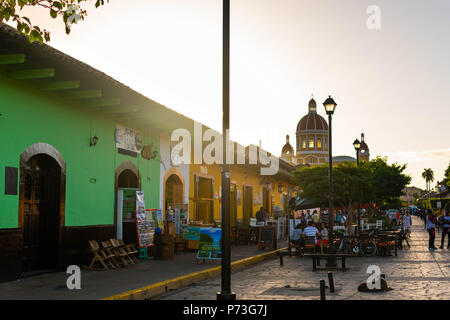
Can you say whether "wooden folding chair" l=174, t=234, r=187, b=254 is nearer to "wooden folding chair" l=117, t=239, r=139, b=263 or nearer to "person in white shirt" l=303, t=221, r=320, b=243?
"wooden folding chair" l=117, t=239, r=139, b=263

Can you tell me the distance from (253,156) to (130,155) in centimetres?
973


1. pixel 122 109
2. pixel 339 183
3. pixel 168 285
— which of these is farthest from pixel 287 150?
pixel 168 285

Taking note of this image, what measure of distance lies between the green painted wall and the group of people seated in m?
5.56

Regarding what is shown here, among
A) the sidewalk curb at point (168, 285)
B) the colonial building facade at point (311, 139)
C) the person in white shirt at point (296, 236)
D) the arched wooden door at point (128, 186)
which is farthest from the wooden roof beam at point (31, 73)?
the colonial building facade at point (311, 139)

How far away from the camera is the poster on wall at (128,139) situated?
15.0m

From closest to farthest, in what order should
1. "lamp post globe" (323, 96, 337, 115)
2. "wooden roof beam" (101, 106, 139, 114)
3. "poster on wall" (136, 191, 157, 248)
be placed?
"wooden roof beam" (101, 106, 139, 114) → "poster on wall" (136, 191, 157, 248) → "lamp post globe" (323, 96, 337, 115)


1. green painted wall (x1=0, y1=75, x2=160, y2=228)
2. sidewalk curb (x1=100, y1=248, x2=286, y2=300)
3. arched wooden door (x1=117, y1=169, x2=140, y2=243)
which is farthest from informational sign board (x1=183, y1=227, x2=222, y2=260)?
green painted wall (x1=0, y1=75, x2=160, y2=228)

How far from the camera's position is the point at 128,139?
15.6m

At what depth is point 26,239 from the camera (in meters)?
12.0

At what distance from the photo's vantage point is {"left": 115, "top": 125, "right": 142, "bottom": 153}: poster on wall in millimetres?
15027

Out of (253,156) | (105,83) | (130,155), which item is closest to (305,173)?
(253,156)

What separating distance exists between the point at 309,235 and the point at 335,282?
21.1 ft

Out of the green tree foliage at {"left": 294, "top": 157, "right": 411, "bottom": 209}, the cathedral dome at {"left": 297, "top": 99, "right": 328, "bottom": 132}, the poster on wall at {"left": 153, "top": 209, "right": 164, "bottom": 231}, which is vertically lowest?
the poster on wall at {"left": 153, "top": 209, "right": 164, "bottom": 231}
